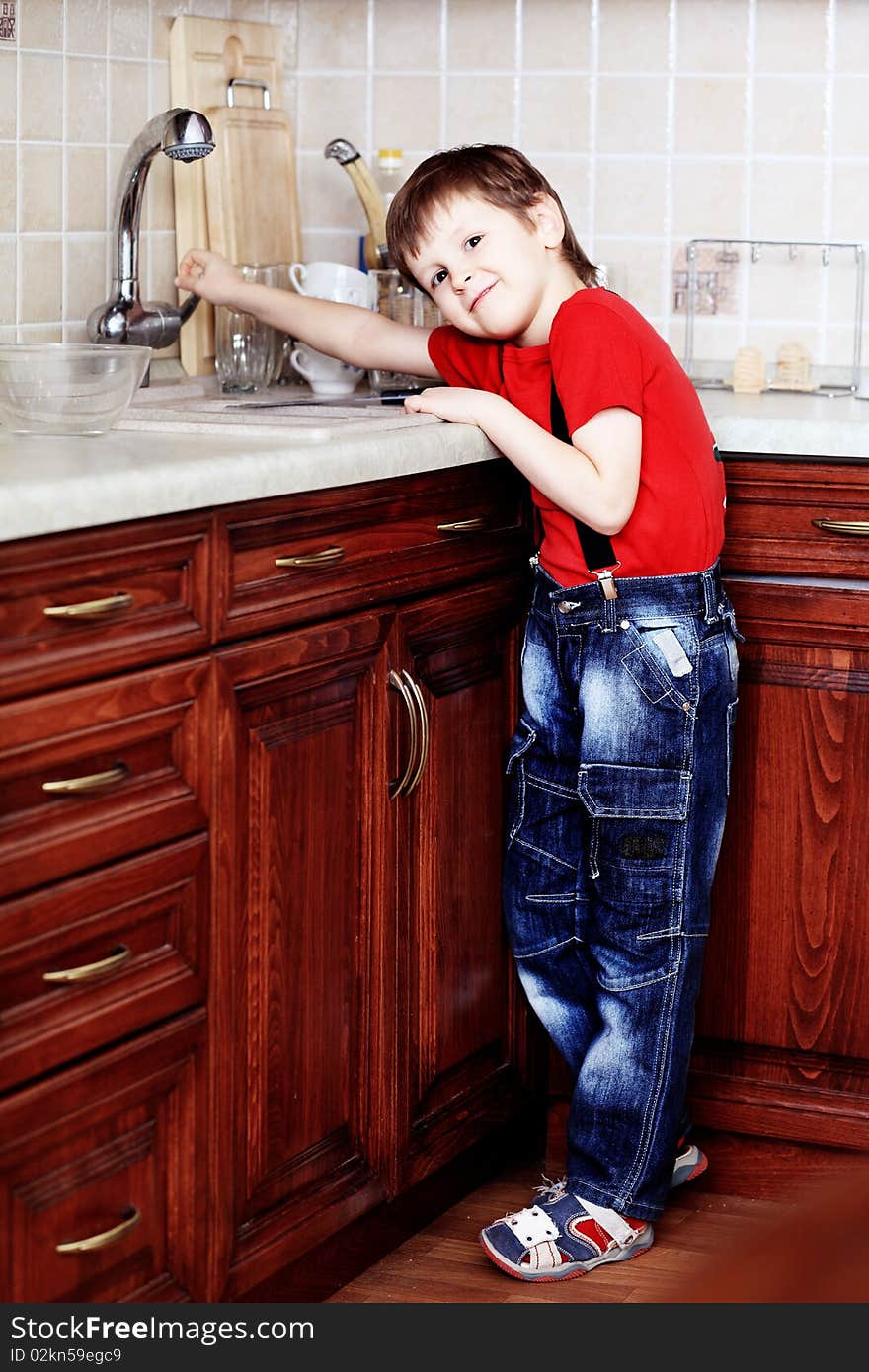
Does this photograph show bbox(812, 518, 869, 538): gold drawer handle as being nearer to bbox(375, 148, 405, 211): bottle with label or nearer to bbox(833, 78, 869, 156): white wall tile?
bbox(833, 78, 869, 156): white wall tile

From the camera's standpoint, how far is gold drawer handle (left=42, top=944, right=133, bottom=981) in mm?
1293

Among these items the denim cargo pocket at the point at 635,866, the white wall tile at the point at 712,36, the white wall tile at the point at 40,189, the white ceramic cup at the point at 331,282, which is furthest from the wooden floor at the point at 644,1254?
the white wall tile at the point at 712,36

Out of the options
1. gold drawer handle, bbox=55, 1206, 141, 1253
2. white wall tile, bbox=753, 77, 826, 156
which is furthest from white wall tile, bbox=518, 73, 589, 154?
gold drawer handle, bbox=55, 1206, 141, 1253

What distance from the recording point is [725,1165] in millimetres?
2080

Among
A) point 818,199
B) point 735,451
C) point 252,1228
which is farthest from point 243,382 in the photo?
point 252,1228

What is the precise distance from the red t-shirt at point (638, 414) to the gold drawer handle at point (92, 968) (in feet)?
2.16

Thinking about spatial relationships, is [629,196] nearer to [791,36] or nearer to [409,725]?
[791,36]

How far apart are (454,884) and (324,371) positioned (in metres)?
0.77

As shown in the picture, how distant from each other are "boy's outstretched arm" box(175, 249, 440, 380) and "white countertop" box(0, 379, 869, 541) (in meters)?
0.08

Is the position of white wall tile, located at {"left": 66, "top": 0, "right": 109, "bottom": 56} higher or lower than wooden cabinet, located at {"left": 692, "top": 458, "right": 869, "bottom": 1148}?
higher

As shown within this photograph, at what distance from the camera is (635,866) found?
1.81 m

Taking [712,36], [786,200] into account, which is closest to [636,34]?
[712,36]

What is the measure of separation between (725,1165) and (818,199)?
1.32m

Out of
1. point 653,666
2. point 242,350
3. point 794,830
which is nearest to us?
point 653,666
